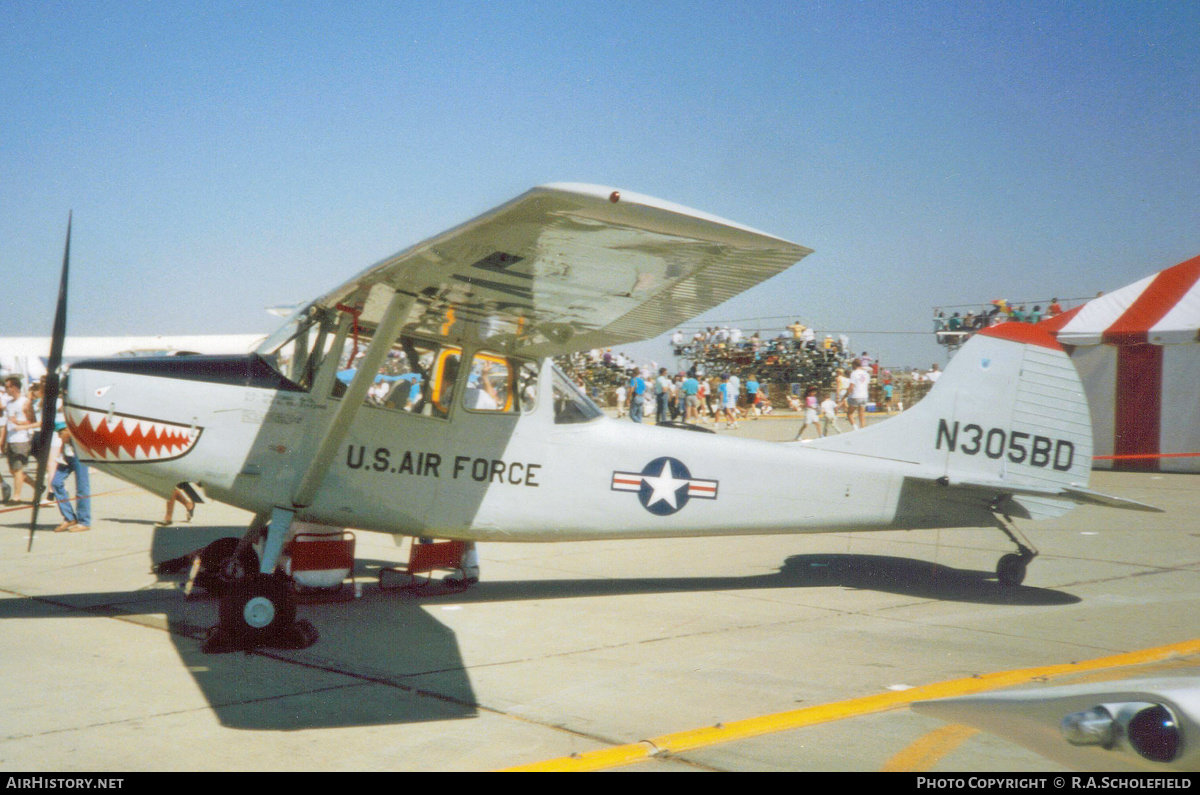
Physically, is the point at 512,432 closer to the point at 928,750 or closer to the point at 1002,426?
the point at 928,750

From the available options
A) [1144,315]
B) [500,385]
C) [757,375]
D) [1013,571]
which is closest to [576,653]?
[500,385]

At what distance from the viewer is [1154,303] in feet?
51.2

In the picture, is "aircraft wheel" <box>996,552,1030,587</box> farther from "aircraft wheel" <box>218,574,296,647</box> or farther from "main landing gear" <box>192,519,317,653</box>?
"aircraft wheel" <box>218,574,296,647</box>

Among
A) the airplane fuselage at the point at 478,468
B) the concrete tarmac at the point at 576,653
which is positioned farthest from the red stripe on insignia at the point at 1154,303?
the airplane fuselage at the point at 478,468

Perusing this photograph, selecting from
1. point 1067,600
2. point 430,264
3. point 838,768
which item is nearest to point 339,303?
point 430,264

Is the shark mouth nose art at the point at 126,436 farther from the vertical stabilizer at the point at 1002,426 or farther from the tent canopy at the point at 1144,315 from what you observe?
the tent canopy at the point at 1144,315

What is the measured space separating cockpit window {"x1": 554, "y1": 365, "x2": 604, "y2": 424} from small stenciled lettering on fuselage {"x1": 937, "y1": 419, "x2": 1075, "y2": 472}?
2.95 meters

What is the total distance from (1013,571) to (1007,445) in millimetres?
1041

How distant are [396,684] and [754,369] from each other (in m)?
29.5

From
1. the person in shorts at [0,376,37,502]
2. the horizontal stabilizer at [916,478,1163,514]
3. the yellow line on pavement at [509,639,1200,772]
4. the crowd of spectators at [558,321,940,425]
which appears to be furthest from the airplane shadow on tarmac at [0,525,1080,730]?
the crowd of spectators at [558,321,940,425]

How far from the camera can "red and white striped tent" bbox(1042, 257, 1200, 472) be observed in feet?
50.1

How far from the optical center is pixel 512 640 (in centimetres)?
586

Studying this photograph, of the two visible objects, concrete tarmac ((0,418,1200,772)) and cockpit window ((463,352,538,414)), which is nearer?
concrete tarmac ((0,418,1200,772))

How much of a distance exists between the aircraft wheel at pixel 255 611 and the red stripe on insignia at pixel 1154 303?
49.3 feet
